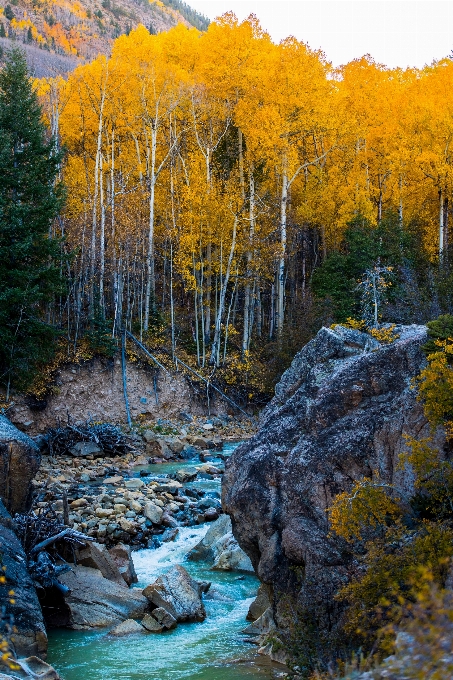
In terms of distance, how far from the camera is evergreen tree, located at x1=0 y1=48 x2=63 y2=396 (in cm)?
2370

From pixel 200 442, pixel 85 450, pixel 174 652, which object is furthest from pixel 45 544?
pixel 200 442

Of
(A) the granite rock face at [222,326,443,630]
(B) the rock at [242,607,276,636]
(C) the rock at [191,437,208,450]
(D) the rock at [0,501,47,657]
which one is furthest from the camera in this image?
(C) the rock at [191,437,208,450]

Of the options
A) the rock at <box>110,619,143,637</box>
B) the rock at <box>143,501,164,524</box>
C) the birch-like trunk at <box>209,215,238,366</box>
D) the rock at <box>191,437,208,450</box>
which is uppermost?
the birch-like trunk at <box>209,215,238,366</box>

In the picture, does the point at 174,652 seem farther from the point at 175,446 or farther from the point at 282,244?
the point at 282,244

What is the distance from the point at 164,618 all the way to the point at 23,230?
16.9 meters

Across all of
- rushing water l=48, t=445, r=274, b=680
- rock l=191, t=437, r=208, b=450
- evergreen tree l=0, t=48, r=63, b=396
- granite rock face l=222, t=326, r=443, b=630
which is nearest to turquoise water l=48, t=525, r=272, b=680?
rushing water l=48, t=445, r=274, b=680

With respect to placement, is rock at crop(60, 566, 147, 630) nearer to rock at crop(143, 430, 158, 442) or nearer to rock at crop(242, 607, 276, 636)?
rock at crop(242, 607, 276, 636)

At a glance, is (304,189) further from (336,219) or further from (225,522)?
(225,522)

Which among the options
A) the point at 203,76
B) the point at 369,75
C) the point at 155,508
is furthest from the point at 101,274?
the point at 369,75

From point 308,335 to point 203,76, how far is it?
1323 centimetres

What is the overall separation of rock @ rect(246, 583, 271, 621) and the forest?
635 inches

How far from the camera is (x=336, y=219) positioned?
33281 millimetres

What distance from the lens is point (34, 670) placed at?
313 inches

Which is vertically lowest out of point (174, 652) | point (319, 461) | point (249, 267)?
point (174, 652)
